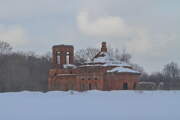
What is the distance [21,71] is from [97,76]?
77.8ft

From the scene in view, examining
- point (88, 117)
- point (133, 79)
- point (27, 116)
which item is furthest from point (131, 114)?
point (133, 79)

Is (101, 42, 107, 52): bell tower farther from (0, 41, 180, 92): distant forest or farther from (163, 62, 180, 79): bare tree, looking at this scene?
(163, 62, 180, 79): bare tree

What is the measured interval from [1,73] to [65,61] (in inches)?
658

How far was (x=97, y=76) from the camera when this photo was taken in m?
46.3

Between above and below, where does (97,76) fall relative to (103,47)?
below

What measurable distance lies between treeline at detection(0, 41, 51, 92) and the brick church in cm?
1047

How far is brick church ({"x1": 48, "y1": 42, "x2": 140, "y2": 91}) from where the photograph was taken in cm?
4603

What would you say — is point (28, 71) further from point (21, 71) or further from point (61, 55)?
point (61, 55)

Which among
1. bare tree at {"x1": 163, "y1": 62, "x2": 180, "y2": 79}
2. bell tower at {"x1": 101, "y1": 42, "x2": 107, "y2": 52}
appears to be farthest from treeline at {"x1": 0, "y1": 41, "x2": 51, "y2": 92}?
bare tree at {"x1": 163, "y1": 62, "x2": 180, "y2": 79}

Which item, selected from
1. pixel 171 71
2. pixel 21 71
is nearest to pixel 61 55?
pixel 21 71

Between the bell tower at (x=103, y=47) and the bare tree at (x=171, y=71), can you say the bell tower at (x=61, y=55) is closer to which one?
the bell tower at (x=103, y=47)

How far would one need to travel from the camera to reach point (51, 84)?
51.0 meters

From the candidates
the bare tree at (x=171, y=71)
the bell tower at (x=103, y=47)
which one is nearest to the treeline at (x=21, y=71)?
the bell tower at (x=103, y=47)

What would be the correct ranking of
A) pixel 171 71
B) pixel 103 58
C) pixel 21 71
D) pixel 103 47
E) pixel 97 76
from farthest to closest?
pixel 171 71 → pixel 21 71 → pixel 103 47 → pixel 103 58 → pixel 97 76
